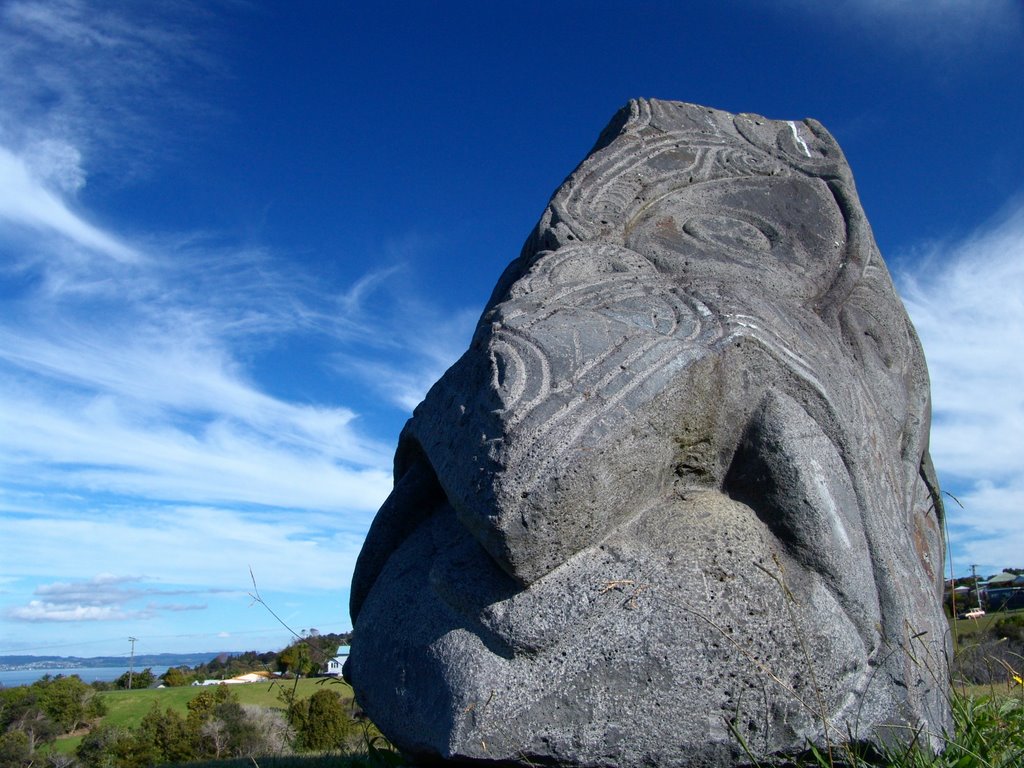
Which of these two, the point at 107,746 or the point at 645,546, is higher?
the point at 645,546

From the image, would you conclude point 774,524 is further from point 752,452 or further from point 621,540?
point 621,540

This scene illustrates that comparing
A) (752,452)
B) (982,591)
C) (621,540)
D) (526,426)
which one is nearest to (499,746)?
(621,540)

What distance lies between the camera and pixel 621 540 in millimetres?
2451

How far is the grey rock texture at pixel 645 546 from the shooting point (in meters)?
2.23

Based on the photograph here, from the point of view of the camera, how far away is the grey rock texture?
223cm

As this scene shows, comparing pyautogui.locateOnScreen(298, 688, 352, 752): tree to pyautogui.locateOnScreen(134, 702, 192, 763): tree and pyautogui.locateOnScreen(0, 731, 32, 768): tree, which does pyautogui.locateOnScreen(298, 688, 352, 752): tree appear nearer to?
pyautogui.locateOnScreen(0, 731, 32, 768): tree

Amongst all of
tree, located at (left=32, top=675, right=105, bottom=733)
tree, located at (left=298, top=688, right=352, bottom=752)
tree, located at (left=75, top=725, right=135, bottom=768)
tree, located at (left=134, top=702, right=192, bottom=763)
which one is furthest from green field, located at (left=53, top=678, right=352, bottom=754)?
tree, located at (left=298, top=688, right=352, bottom=752)

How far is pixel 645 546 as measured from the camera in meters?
2.44

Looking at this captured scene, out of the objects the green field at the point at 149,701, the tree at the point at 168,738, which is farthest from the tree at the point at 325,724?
the green field at the point at 149,701

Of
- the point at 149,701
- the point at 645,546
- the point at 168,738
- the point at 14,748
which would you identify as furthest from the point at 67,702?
the point at 645,546

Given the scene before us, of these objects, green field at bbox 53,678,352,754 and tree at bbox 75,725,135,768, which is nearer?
tree at bbox 75,725,135,768

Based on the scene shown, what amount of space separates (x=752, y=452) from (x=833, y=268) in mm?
1406

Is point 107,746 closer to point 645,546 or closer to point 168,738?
point 168,738

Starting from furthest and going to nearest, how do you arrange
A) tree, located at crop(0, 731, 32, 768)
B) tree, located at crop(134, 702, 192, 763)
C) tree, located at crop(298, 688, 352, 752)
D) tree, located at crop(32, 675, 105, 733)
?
tree, located at crop(32, 675, 105, 733) < tree, located at crop(134, 702, 192, 763) < tree, located at crop(0, 731, 32, 768) < tree, located at crop(298, 688, 352, 752)
